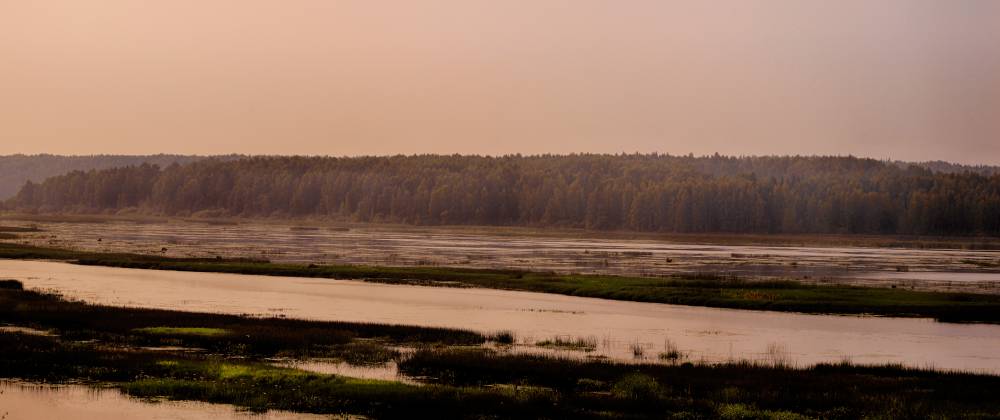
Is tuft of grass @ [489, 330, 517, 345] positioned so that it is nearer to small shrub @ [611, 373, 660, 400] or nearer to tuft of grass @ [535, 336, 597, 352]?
tuft of grass @ [535, 336, 597, 352]

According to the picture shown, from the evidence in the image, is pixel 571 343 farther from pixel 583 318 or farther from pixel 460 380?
pixel 583 318

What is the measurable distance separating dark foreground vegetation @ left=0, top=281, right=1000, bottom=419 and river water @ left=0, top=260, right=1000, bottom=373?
15.1 feet

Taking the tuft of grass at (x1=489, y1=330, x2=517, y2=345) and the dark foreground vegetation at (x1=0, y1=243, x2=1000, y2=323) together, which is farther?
the dark foreground vegetation at (x1=0, y1=243, x2=1000, y2=323)

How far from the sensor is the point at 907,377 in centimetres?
3584

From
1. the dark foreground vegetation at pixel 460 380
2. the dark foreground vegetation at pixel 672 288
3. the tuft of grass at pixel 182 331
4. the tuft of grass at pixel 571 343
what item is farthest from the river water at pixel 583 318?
the tuft of grass at pixel 182 331

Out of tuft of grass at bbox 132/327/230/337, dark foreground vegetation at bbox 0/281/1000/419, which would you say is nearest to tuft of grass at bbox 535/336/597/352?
dark foreground vegetation at bbox 0/281/1000/419

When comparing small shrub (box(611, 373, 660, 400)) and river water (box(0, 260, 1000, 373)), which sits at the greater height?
small shrub (box(611, 373, 660, 400))

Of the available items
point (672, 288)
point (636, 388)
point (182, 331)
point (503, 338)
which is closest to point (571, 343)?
point (503, 338)

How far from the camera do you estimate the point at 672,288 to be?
69.4 m

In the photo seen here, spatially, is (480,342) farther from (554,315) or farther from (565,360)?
(554,315)

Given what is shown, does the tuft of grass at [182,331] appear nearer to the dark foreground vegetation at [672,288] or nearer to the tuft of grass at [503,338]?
the tuft of grass at [503,338]

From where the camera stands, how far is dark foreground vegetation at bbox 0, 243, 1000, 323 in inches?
2405

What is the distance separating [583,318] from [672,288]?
15.9 meters

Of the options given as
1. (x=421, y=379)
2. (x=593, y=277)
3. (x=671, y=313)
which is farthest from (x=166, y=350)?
(x=593, y=277)
